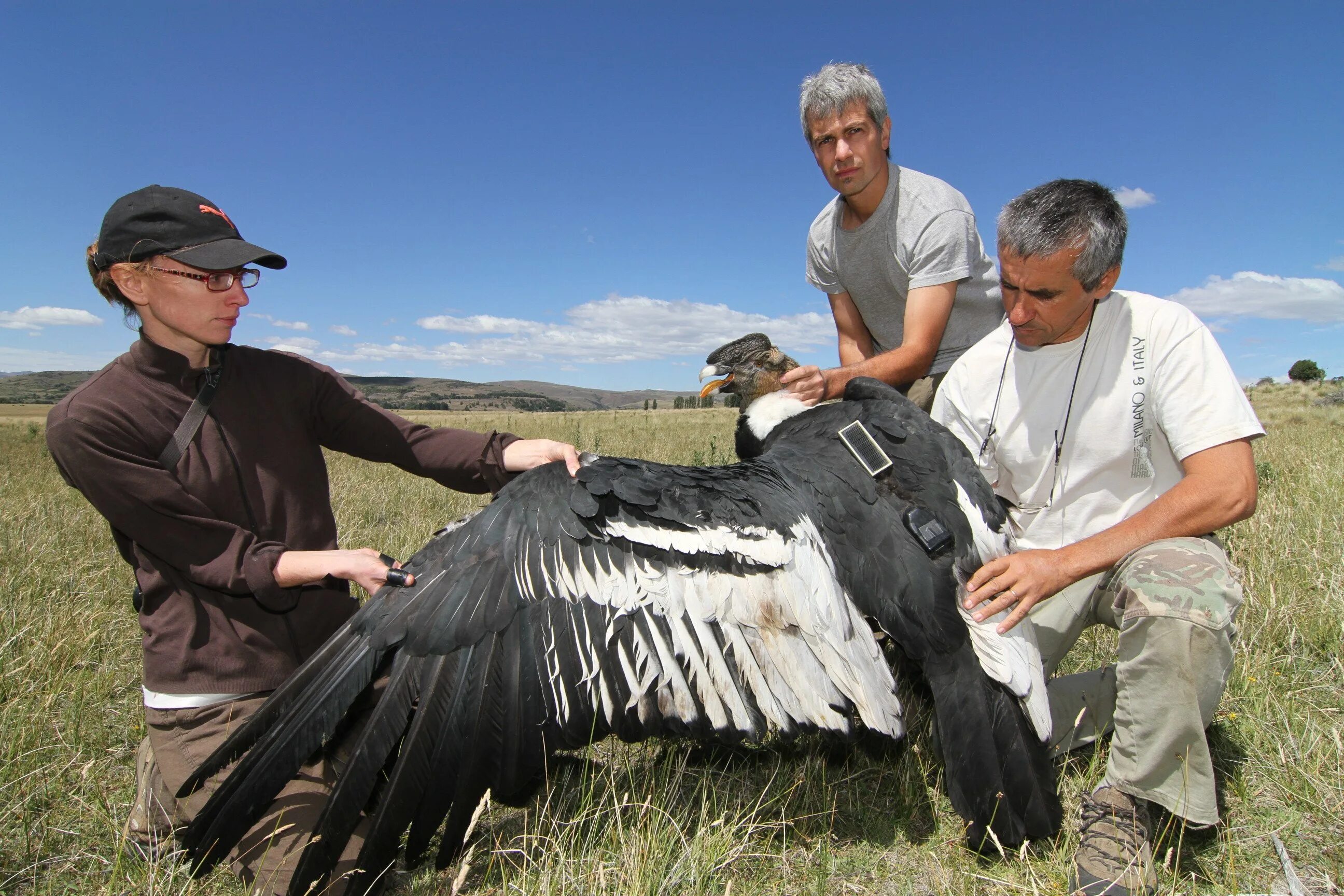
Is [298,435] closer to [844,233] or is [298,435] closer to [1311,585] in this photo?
[844,233]

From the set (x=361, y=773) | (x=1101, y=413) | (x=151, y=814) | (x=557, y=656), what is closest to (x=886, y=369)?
(x=1101, y=413)

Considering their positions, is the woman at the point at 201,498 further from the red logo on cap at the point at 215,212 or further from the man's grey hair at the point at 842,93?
the man's grey hair at the point at 842,93

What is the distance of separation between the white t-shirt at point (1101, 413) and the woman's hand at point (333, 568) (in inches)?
121

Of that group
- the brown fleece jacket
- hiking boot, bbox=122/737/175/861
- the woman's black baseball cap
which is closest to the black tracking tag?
the brown fleece jacket

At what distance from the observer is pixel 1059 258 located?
3451mm

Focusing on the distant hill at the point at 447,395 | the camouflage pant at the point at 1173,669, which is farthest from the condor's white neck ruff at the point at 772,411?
the distant hill at the point at 447,395

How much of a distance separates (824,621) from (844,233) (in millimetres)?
3421

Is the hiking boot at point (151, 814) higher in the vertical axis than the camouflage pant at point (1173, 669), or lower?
lower

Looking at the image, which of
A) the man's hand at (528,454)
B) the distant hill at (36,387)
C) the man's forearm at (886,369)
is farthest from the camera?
the distant hill at (36,387)

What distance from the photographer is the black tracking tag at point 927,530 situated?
320 cm

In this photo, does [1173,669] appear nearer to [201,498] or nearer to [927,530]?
[927,530]

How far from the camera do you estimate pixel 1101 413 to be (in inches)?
144

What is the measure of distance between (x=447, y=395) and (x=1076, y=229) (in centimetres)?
12288

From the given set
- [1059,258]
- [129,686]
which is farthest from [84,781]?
[1059,258]
